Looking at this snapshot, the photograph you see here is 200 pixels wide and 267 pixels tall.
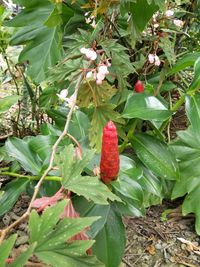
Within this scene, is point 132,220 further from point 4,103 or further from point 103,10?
point 103,10

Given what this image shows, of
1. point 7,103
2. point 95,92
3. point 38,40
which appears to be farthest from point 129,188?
point 38,40

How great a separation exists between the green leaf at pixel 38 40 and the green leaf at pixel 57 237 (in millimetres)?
1194

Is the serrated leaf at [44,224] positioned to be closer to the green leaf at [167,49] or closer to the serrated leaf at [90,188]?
the serrated leaf at [90,188]

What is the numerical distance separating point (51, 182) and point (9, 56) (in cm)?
106

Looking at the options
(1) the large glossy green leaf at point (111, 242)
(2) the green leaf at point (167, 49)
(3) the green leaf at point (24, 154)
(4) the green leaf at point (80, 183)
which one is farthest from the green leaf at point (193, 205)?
(4) the green leaf at point (80, 183)

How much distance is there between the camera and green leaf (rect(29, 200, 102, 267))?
0.62m

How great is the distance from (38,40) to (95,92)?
2.37 feet

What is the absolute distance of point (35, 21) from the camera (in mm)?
1769

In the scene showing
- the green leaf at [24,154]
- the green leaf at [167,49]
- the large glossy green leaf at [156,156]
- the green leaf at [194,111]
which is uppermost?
the green leaf at [167,49]

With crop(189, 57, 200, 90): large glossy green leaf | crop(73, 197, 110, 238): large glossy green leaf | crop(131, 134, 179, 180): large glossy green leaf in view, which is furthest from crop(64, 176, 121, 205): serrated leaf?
crop(189, 57, 200, 90): large glossy green leaf

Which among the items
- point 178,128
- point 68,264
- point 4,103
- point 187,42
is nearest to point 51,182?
point 4,103

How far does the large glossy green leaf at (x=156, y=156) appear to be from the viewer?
139 centimetres

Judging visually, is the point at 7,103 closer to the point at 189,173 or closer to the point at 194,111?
the point at 194,111

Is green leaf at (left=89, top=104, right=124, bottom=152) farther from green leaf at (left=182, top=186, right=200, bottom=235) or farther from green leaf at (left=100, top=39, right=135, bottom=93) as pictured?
green leaf at (left=182, top=186, right=200, bottom=235)
